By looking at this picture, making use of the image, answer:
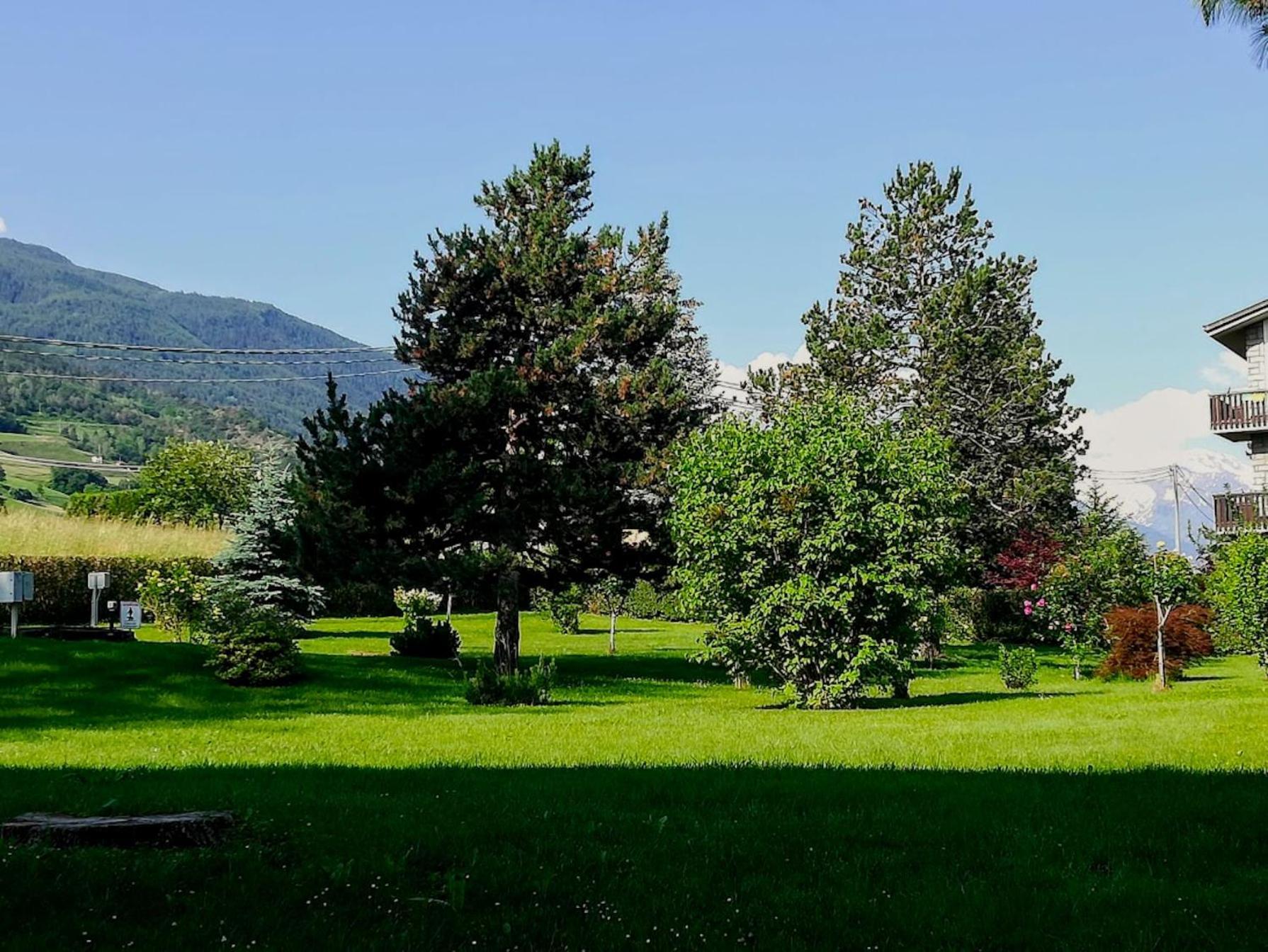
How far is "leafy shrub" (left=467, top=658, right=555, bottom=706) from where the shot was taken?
70.5ft

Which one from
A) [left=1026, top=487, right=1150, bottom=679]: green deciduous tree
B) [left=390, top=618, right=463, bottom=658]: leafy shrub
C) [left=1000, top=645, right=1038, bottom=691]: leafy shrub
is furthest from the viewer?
[left=390, top=618, right=463, bottom=658]: leafy shrub

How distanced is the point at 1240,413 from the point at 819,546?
27.1m

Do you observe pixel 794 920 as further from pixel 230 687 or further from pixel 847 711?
pixel 230 687

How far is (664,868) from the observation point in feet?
21.7

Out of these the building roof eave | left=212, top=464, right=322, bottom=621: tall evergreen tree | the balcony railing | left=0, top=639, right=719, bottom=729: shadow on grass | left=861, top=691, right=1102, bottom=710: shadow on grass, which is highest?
the building roof eave

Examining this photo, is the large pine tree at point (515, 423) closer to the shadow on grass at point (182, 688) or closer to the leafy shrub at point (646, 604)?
the shadow on grass at point (182, 688)

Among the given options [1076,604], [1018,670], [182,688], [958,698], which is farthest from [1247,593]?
[182,688]

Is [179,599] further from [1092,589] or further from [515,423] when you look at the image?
[1092,589]

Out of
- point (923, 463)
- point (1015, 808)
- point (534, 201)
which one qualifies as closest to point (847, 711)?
point (923, 463)

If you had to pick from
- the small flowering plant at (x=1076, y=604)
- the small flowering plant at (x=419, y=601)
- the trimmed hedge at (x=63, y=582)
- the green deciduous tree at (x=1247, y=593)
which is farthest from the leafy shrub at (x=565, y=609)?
the green deciduous tree at (x=1247, y=593)

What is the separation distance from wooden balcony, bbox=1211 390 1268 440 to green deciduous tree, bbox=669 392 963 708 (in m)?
23.7

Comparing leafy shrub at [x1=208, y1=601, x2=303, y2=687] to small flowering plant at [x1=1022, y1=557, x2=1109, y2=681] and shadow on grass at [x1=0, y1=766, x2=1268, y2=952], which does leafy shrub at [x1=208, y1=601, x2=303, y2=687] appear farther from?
small flowering plant at [x1=1022, y1=557, x2=1109, y2=681]

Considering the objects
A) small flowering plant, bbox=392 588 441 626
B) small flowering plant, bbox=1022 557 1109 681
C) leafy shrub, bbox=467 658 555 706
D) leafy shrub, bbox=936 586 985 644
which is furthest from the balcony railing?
small flowering plant, bbox=392 588 441 626

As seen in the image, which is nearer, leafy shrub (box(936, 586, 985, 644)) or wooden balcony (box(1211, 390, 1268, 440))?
wooden balcony (box(1211, 390, 1268, 440))
